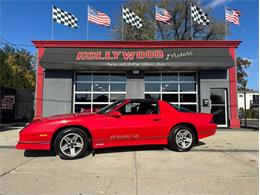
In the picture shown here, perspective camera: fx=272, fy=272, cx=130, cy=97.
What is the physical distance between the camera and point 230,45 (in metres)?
15.0

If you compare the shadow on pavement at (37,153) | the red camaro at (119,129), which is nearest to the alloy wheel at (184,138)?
the red camaro at (119,129)

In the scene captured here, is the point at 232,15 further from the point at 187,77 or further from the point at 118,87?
the point at 118,87

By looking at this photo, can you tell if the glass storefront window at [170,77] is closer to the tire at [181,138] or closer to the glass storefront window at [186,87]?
the glass storefront window at [186,87]

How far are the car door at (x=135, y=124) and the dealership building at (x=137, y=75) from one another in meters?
6.93

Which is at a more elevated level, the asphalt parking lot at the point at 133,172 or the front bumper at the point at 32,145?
the front bumper at the point at 32,145

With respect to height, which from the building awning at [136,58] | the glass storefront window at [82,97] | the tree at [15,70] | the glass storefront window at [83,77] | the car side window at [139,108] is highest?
the tree at [15,70]

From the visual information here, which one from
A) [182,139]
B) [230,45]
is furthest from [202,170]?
[230,45]

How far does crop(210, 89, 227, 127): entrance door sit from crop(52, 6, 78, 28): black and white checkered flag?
29.7 feet

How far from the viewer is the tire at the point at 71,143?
6.52 meters

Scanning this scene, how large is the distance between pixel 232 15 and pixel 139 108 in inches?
489

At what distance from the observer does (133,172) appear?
536cm

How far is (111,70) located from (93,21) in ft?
11.4

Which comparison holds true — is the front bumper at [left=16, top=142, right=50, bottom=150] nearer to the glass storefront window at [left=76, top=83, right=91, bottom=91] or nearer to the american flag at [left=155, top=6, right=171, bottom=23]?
the glass storefront window at [left=76, top=83, right=91, bottom=91]

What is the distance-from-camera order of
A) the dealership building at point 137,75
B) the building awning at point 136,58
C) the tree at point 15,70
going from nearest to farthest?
the building awning at point 136,58 < the dealership building at point 137,75 < the tree at point 15,70
